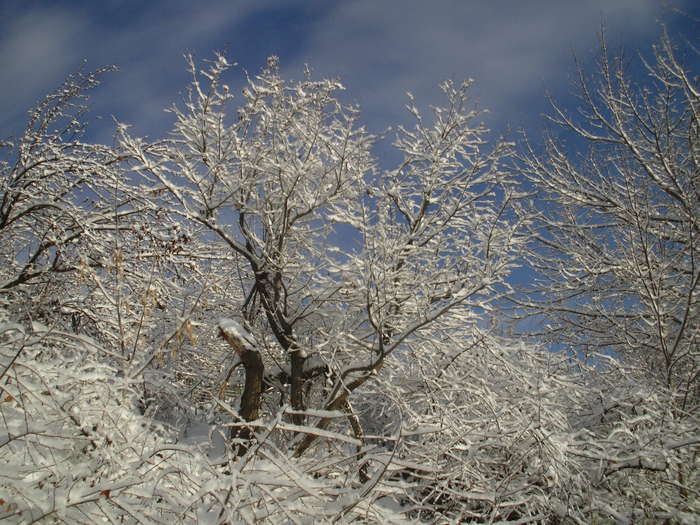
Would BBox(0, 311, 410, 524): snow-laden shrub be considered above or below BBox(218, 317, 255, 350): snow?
below

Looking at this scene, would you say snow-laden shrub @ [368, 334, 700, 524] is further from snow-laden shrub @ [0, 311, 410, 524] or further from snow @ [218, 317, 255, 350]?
snow @ [218, 317, 255, 350]

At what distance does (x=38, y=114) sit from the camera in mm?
5465

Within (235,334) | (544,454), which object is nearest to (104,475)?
(235,334)

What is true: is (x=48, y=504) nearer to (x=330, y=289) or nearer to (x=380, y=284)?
(x=380, y=284)

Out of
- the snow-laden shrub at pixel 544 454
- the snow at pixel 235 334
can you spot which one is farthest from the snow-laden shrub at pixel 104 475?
the snow at pixel 235 334

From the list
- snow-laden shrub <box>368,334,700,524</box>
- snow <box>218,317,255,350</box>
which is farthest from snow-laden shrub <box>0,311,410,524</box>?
snow <box>218,317,255,350</box>

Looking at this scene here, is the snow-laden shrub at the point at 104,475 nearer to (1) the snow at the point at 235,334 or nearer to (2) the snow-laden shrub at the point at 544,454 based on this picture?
(2) the snow-laden shrub at the point at 544,454

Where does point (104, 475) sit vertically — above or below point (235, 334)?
below

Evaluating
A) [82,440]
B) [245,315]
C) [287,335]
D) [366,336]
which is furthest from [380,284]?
[82,440]

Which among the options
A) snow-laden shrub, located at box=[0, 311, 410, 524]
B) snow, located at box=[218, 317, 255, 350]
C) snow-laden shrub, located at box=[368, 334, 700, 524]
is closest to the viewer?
snow-laden shrub, located at box=[0, 311, 410, 524]

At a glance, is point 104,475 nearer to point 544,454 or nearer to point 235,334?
point 235,334

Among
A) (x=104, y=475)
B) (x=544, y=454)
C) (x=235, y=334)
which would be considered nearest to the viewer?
(x=104, y=475)

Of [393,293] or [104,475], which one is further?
[393,293]

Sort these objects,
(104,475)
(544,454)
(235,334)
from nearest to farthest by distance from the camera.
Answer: (104,475)
(544,454)
(235,334)
